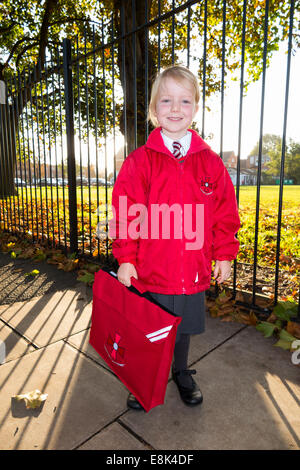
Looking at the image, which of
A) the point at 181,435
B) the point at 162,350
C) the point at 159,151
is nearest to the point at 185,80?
the point at 159,151

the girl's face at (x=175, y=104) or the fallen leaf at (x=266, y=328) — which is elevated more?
the girl's face at (x=175, y=104)

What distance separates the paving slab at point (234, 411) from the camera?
1.49 meters

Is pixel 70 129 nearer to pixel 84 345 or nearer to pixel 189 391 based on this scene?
pixel 84 345

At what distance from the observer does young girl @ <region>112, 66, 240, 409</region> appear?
1660 mm

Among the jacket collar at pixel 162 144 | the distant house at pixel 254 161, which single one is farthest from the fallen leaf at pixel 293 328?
the distant house at pixel 254 161

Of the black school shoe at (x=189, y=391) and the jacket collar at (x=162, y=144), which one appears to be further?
the black school shoe at (x=189, y=391)

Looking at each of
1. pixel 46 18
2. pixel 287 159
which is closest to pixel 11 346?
pixel 46 18

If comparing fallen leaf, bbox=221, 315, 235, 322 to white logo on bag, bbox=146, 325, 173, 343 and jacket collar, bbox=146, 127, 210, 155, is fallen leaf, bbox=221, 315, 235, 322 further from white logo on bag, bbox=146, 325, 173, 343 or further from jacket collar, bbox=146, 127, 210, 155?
jacket collar, bbox=146, 127, 210, 155

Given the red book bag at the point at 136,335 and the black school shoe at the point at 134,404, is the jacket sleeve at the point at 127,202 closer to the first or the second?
the red book bag at the point at 136,335

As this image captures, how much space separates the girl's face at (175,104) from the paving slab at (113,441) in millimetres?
1558

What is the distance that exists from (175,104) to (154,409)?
1641mm

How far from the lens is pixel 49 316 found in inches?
110
